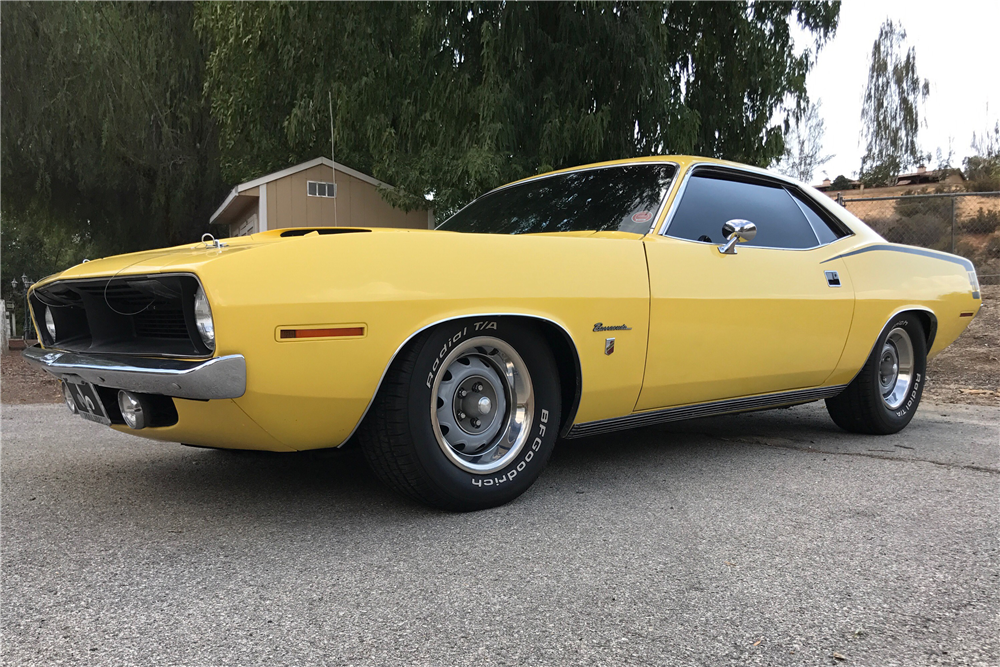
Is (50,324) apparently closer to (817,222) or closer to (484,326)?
(484,326)

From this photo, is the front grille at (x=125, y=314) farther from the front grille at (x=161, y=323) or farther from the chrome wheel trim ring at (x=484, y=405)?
the chrome wheel trim ring at (x=484, y=405)

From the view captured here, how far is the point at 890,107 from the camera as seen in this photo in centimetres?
3609

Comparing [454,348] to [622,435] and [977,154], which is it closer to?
[622,435]

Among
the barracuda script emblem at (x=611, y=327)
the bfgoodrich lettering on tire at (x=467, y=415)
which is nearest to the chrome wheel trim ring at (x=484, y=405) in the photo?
the bfgoodrich lettering on tire at (x=467, y=415)

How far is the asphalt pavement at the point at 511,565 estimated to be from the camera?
1.86 m

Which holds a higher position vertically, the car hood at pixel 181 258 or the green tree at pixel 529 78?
the green tree at pixel 529 78

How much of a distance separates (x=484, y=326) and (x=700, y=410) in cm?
133

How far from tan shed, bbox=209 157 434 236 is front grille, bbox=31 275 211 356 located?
31.2ft

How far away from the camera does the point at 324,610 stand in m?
2.04

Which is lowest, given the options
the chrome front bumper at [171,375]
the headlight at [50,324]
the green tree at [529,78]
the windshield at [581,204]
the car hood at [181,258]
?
the chrome front bumper at [171,375]

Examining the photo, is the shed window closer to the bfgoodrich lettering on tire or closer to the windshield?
the windshield

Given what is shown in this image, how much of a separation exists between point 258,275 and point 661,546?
1504 mm

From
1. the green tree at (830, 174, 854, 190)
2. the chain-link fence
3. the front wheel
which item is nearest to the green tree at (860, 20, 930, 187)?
the green tree at (830, 174, 854, 190)

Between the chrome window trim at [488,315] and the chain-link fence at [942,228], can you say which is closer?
the chrome window trim at [488,315]
